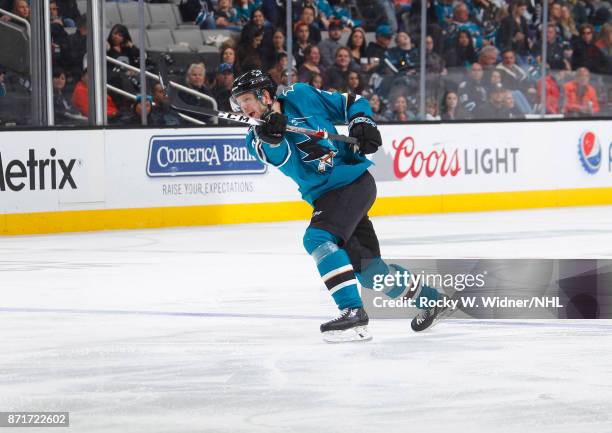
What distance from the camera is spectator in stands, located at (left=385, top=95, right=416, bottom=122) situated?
11.5 metres

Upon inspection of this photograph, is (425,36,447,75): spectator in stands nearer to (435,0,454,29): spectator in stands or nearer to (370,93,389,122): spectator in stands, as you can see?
(435,0,454,29): spectator in stands

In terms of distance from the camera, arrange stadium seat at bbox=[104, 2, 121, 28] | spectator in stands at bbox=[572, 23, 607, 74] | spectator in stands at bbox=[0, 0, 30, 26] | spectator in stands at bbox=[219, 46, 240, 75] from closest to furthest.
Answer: spectator in stands at bbox=[0, 0, 30, 26]
stadium seat at bbox=[104, 2, 121, 28]
spectator in stands at bbox=[219, 46, 240, 75]
spectator in stands at bbox=[572, 23, 607, 74]

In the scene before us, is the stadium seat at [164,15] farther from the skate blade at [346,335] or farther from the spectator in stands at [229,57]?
the skate blade at [346,335]

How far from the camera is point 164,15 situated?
10414 mm

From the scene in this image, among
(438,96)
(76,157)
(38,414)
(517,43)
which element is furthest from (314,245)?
(517,43)

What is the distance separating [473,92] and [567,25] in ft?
4.89

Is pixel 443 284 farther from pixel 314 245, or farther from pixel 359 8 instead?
pixel 359 8

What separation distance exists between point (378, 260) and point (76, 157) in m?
5.13

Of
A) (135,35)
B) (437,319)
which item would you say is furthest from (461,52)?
(437,319)

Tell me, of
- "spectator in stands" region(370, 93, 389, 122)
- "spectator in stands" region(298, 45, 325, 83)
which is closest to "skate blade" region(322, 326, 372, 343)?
"spectator in stands" region(298, 45, 325, 83)

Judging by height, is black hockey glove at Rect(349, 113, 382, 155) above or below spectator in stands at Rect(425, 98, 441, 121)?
below

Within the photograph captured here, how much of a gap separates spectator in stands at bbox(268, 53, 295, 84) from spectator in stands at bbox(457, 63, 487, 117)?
184 cm

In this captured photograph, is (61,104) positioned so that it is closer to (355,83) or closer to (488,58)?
(355,83)

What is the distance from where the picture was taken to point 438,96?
11.7 meters
